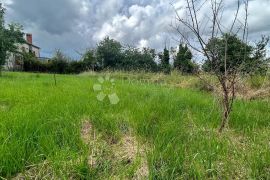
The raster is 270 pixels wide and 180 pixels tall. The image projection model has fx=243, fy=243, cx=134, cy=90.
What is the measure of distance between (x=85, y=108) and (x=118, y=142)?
1.27 meters

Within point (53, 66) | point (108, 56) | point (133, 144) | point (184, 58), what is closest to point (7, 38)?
point (184, 58)

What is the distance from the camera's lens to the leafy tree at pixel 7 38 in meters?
13.0

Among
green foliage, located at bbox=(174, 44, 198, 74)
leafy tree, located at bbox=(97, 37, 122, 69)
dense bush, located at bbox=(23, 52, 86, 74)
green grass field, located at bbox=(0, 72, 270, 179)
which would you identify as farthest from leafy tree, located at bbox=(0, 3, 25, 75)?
leafy tree, located at bbox=(97, 37, 122, 69)

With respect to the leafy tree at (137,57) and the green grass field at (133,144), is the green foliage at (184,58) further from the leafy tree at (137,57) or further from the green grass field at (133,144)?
the leafy tree at (137,57)

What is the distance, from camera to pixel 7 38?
13.1 metres

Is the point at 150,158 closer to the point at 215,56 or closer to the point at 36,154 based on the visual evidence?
the point at 36,154

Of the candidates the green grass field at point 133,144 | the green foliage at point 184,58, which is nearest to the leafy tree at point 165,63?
the green foliage at point 184,58

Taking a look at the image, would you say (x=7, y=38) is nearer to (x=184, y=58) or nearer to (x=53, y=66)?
(x=184, y=58)

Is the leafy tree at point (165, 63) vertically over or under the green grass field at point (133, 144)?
over

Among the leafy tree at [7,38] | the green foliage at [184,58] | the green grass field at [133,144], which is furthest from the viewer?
the leafy tree at [7,38]

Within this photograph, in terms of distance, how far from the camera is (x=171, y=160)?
5.98ft

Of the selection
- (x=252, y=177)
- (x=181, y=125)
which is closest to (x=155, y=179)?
(x=252, y=177)

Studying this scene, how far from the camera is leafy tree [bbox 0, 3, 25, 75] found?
42.5 feet

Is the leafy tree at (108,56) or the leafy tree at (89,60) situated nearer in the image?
the leafy tree at (89,60)
